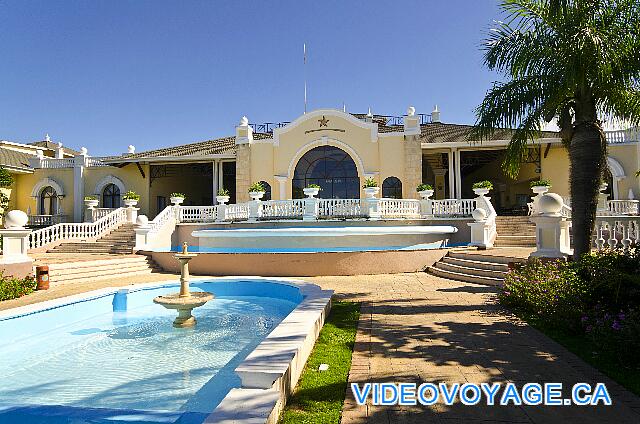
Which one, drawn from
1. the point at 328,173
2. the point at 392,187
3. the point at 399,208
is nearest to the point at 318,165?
the point at 328,173

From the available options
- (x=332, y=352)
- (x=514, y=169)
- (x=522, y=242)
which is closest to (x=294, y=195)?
(x=522, y=242)

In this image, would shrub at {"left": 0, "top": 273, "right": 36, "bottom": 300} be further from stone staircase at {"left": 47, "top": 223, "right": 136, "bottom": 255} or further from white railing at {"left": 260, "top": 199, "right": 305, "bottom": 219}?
white railing at {"left": 260, "top": 199, "right": 305, "bottom": 219}

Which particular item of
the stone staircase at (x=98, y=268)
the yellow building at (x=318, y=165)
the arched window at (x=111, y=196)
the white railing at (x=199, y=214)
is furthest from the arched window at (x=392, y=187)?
the arched window at (x=111, y=196)

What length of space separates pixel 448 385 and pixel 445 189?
25.0m

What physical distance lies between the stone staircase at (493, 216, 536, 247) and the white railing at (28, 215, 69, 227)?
26.3 metres

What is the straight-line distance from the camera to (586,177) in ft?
25.7

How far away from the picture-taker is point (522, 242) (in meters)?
15.2

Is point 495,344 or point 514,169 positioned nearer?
point 495,344

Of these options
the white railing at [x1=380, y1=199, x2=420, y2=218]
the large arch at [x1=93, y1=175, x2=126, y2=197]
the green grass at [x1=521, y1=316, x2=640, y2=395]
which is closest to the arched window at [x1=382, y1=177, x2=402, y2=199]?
the white railing at [x1=380, y1=199, x2=420, y2=218]

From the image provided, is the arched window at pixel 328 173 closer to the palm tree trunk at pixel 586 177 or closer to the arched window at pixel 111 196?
the arched window at pixel 111 196

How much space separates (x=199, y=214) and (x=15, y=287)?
1135 cm

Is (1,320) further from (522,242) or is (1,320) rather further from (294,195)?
Result: (294,195)

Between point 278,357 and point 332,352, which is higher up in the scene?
point 278,357

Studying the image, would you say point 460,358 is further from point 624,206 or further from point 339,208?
point 624,206
